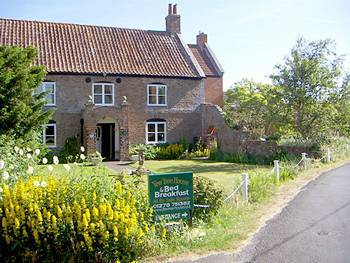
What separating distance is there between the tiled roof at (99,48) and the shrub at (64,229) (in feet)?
71.7

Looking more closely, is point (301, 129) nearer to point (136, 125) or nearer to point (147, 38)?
point (136, 125)

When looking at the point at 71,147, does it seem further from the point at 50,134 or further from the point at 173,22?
the point at 173,22

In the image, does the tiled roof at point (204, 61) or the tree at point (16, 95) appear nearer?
the tree at point (16, 95)

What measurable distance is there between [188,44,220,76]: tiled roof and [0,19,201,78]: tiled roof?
27.2 feet

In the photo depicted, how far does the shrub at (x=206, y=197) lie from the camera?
32.4ft

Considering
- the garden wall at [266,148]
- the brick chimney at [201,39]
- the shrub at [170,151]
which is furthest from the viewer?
the brick chimney at [201,39]

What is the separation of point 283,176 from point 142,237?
10.8 meters

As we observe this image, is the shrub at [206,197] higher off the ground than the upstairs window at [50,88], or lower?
lower

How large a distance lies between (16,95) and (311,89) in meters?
17.8

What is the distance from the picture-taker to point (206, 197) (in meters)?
10.0

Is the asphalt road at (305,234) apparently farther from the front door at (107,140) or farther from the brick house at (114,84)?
the front door at (107,140)

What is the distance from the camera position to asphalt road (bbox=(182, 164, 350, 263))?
7547 mm

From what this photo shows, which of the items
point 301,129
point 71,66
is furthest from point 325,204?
point 71,66

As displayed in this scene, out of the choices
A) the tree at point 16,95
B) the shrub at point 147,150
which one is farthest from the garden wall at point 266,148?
the tree at point 16,95
